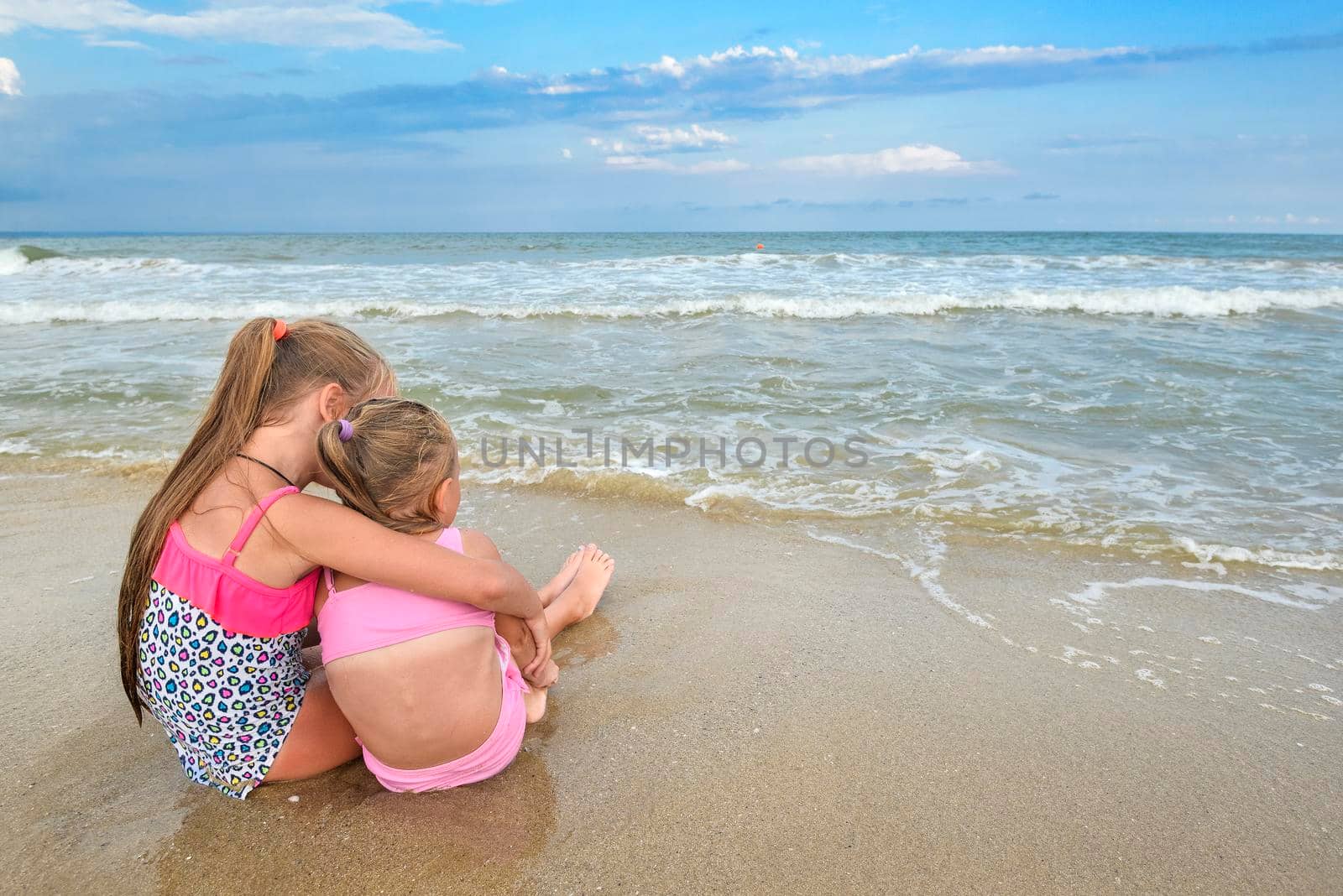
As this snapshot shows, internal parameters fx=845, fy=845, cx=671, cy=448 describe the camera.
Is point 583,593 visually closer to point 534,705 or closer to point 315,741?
point 534,705

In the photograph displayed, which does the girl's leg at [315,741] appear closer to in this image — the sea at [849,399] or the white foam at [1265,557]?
the sea at [849,399]

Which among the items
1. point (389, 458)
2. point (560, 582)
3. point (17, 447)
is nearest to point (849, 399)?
point (560, 582)

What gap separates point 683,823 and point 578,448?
325 centimetres

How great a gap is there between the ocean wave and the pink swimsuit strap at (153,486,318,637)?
9.01 meters

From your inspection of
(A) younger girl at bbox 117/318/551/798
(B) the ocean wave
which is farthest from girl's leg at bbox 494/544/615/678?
(B) the ocean wave

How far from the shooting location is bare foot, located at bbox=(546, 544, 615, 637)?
2912 millimetres

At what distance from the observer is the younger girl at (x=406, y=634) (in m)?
1.88

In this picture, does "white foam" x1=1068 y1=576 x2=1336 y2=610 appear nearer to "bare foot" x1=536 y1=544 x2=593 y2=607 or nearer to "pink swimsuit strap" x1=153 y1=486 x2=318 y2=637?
"bare foot" x1=536 y1=544 x2=593 y2=607

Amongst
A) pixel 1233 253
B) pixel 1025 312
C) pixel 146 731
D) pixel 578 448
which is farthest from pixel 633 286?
pixel 1233 253

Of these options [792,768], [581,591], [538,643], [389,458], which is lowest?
[792,768]

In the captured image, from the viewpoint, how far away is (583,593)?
3.00 meters

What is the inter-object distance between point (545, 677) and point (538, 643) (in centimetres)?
15

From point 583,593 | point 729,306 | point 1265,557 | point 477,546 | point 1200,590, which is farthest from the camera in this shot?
point 729,306

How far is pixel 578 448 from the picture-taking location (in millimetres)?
5020
